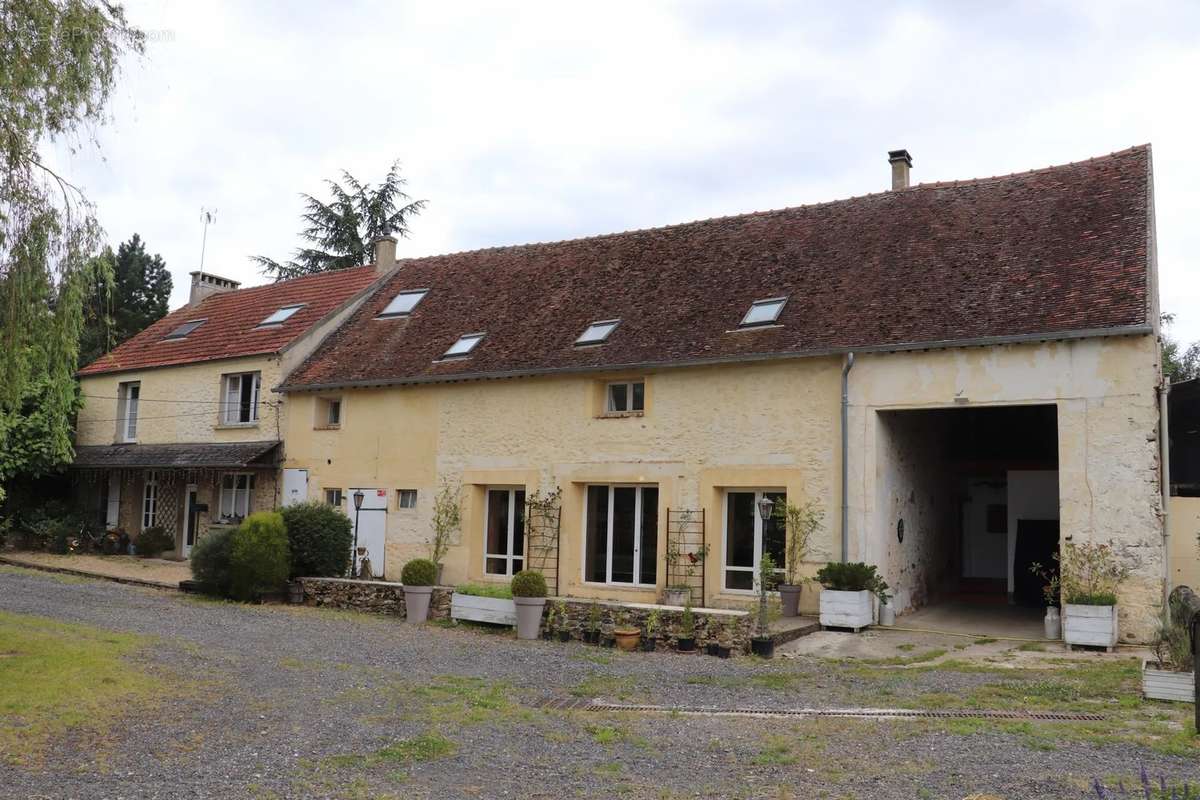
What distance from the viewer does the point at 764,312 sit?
16.2 m

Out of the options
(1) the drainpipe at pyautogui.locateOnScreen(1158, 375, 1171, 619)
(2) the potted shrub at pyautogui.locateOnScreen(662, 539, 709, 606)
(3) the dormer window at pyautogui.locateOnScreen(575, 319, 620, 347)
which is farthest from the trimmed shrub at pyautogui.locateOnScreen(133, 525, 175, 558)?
(1) the drainpipe at pyautogui.locateOnScreen(1158, 375, 1171, 619)

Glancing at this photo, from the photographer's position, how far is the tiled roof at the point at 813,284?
14.1 meters

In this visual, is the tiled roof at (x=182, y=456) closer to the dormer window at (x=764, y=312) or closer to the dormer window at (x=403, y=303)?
the dormer window at (x=403, y=303)

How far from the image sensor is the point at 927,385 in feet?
46.5

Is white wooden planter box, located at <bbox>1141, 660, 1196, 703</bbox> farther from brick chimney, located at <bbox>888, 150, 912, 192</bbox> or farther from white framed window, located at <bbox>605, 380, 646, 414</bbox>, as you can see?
brick chimney, located at <bbox>888, 150, 912, 192</bbox>

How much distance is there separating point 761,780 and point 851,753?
1.02 meters

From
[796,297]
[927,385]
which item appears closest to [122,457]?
[796,297]

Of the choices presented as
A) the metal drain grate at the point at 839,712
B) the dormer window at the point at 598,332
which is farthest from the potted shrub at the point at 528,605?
the dormer window at the point at 598,332

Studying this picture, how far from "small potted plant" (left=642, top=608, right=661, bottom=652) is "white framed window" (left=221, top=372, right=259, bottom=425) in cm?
1215

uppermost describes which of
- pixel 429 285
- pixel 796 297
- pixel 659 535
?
pixel 429 285

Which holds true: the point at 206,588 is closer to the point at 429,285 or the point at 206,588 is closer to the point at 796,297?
the point at 429,285

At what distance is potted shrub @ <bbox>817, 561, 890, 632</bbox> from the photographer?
44.6 feet

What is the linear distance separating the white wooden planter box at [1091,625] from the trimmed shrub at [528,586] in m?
6.75

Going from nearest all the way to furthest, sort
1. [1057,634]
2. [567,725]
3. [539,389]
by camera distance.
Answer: [567,725] < [1057,634] < [539,389]
